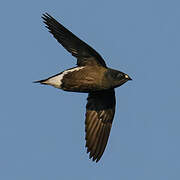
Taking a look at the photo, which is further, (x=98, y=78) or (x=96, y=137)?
(x=96, y=137)

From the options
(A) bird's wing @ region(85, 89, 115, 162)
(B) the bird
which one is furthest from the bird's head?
(A) bird's wing @ region(85, 89, 115, 162)

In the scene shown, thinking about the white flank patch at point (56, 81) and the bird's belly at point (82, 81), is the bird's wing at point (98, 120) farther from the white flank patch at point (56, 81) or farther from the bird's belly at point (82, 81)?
the white flank patch at point (56, 81)

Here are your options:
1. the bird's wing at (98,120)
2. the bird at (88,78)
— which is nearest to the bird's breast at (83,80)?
the bird at (88,78)

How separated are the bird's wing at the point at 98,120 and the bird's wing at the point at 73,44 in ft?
2.96

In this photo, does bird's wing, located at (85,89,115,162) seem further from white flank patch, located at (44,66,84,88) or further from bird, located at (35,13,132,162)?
white flank patch, located at (44,66,84,88)

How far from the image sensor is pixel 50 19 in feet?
43.1

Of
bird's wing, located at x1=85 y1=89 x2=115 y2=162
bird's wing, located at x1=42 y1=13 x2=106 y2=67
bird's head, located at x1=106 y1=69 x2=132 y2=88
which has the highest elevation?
bird's wing, located at x1=42 y1=13 x2=106 y2=67

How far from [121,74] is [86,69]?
0.75m

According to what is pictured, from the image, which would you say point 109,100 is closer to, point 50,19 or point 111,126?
point 111,126

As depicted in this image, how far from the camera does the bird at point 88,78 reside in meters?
12.9

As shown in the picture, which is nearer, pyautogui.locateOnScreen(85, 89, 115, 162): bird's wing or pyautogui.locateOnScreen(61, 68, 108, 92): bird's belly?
pyautogui.locateOnScreen(61, 68, 108, 92): bird's belly

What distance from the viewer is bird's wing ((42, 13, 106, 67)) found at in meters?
13.1

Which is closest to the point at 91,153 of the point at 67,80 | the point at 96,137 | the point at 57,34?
the point at 96,137

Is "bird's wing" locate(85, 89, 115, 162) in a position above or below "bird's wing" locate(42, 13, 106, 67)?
below
